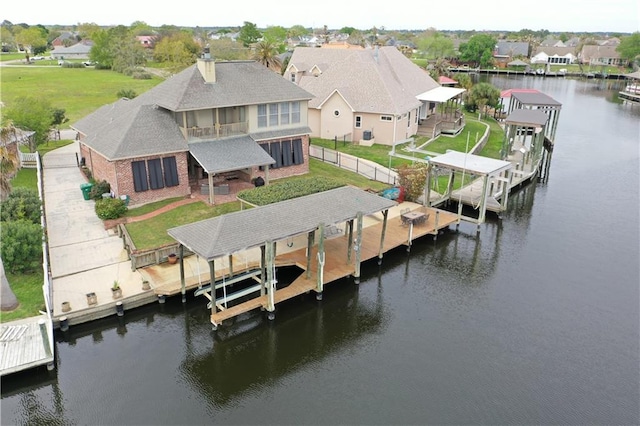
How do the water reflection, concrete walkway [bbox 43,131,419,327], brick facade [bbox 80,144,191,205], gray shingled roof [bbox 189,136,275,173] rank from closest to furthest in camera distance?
the water reflection < concrete walkway [bbox 43,131,419,327] < brick facade [bbox 80,144,191,205] < gray shingled roof [bbox 189,136,275,173]

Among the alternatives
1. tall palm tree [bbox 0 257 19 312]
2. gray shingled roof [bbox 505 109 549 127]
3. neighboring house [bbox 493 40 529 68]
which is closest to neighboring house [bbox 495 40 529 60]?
neighboring house [bbox 493 40 529 68]

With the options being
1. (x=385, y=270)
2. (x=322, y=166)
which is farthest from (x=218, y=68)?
(x=385, y=270)

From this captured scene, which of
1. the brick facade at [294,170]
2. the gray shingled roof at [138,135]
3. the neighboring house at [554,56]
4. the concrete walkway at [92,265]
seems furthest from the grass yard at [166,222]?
the neighboring house at [554,56]

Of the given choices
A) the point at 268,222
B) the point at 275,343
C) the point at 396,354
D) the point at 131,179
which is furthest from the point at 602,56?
the point at 275,343

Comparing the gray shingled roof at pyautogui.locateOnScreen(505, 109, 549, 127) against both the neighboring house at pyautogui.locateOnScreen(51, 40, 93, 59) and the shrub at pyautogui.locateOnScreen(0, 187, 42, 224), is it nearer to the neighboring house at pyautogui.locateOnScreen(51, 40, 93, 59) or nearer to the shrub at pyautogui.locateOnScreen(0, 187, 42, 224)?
the shrub at pyautogui.locateOnScreen(0, 187, 42, 224)

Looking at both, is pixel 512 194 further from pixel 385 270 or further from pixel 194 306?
pixel 194 306

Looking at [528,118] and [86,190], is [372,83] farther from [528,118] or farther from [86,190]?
[86,190]
